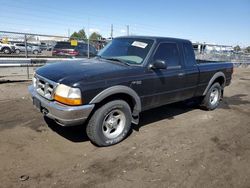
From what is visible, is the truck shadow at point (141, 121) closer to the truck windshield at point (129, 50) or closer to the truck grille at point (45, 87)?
the truck grille at point (45, 87)

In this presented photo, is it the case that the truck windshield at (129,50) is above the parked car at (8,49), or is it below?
above

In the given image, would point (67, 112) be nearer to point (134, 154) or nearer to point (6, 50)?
point (134, 154)

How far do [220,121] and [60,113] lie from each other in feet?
13.4

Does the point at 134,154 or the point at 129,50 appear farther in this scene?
the point at 129,50

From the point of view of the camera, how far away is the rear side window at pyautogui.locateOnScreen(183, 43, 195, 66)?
587 cm

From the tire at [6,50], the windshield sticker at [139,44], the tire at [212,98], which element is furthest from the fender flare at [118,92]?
the tire at [6,50]

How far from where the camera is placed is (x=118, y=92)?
4.32m

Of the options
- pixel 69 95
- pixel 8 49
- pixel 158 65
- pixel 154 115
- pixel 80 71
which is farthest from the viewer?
pixel 8 49

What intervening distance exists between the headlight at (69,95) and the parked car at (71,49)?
9925 mm

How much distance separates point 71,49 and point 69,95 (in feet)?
37.8

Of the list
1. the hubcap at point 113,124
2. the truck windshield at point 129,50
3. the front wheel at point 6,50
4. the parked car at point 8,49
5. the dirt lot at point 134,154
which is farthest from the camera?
the front wheel at point 6,50

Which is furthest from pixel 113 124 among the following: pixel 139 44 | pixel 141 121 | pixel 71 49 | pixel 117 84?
pixel 71 49

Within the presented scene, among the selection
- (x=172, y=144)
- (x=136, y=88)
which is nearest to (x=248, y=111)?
(x=172, y=144)

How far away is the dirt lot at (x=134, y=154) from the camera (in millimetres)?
3492
